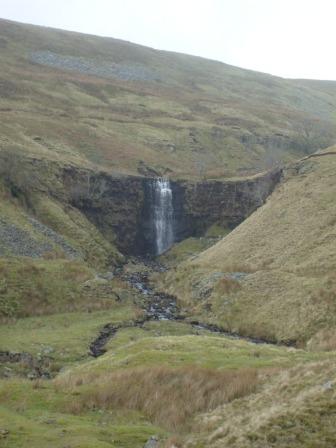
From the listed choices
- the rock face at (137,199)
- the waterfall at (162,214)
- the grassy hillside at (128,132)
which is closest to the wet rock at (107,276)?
the rock face at (137,199)

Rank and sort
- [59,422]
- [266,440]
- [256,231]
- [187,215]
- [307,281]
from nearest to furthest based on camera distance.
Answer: [266,440] < [59,422] < [307,281] < [256,231] < [187,215]

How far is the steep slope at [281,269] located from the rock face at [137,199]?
21377mm

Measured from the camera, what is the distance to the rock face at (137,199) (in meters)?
97.8

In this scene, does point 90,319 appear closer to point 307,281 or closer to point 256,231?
point 307,281

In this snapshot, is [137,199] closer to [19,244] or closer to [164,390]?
[19,244]

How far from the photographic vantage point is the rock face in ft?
321

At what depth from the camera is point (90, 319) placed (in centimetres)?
5516

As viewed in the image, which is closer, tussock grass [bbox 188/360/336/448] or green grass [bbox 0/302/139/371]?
tussock grass [bbox 188/360/336/448]

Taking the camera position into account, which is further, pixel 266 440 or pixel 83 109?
pixel 83 109

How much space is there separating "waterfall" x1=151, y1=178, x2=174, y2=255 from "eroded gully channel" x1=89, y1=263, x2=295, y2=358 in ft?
78.3

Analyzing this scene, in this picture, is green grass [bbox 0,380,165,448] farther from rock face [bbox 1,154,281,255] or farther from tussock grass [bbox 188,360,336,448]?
rock face [bbox 1,154,281,255]

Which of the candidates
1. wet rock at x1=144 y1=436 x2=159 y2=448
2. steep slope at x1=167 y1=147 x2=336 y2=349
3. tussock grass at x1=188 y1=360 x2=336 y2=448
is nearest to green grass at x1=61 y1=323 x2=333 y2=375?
tussock grass at x1=188 y1=360 x2=336 y2=448

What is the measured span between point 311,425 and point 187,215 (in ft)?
300

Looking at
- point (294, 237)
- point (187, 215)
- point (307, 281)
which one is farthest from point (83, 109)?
point (307, 281)
